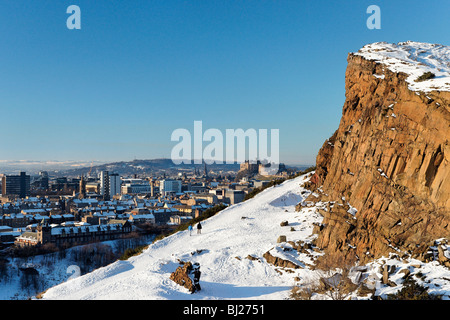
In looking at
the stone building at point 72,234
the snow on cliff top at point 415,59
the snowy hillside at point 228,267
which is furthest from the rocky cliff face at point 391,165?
the stone building at point 72,234

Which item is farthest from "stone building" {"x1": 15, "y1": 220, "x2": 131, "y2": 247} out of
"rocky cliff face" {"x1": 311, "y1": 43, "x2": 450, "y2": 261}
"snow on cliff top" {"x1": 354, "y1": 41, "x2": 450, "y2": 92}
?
"snow on cliff top" {"x1": 354, "y1": 41, "x2": 450, "y2": 92}

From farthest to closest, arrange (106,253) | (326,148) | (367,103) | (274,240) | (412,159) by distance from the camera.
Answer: (106,253)
(326,148)
(367,103)
(274,240)
(412,159)

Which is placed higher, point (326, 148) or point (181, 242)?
point (326, 148)

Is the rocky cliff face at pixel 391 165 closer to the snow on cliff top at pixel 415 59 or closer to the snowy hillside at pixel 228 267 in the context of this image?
the snow on cliff top at pixel 415 59

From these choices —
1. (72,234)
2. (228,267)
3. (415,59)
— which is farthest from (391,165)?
(72,234)
